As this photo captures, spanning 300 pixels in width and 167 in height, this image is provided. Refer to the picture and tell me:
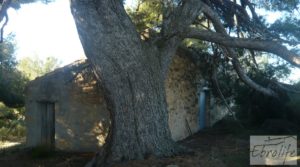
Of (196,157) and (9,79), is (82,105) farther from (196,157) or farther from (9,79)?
(9,79)

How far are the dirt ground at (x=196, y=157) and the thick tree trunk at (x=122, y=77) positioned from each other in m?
0.46

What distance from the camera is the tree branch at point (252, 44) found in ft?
30.0

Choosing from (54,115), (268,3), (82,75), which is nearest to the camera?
(268,3)

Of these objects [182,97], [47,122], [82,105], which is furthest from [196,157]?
[47,122]

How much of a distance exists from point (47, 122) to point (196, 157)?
25.2 feet

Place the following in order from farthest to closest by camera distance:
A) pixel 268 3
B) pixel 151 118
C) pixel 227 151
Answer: pixel 268 3
pixel 227 151
pixel 151 118

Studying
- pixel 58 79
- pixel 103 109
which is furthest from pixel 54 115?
pixel 103 109

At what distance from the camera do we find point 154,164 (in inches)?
359

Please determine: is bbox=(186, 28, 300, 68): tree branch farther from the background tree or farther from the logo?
the background tree

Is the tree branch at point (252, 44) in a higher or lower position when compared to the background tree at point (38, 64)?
lower

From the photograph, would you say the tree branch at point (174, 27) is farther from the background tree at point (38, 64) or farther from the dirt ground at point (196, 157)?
the background tree at point (38, 64)

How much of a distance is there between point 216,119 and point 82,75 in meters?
8.10

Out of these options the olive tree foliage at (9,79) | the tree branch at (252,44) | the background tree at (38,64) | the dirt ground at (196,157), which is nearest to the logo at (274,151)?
the dirt ground at (196,157)

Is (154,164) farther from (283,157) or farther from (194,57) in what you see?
(194,57)
